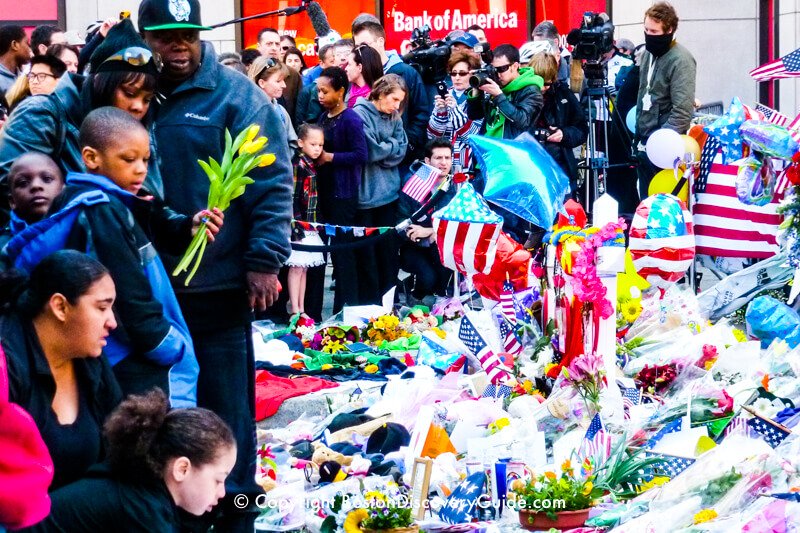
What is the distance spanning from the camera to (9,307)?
3541 mm

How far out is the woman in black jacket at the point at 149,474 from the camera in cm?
342

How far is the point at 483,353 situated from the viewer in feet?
22.0

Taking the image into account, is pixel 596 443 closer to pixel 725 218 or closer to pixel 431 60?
pixel 725 218

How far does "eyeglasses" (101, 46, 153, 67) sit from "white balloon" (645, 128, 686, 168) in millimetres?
4953

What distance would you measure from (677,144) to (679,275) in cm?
126

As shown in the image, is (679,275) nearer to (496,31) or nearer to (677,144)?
(677,144)

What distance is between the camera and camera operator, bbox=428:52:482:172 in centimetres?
1004

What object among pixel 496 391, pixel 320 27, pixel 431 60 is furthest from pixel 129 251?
pixel 320 27

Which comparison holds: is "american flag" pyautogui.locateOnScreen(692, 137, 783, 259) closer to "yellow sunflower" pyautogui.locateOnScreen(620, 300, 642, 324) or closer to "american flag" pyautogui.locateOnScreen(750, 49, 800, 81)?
"american flag" pyautogui.locateOnScreen(750, 49, 800, 81)

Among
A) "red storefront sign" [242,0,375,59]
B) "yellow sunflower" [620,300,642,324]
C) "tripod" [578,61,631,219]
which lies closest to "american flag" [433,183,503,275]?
"yellow sunflower" [620,300,642,324]

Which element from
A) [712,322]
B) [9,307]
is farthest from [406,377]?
[9,307]

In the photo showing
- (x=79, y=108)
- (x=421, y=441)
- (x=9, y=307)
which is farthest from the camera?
(x=421, y=441)

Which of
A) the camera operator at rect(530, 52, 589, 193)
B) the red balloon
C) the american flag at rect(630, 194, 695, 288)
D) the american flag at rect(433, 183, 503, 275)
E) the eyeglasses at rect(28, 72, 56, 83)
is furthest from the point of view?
the camera operator at rect(530, 52, 589, 193)

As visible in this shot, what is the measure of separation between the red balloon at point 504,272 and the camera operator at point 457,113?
9.10 ft
